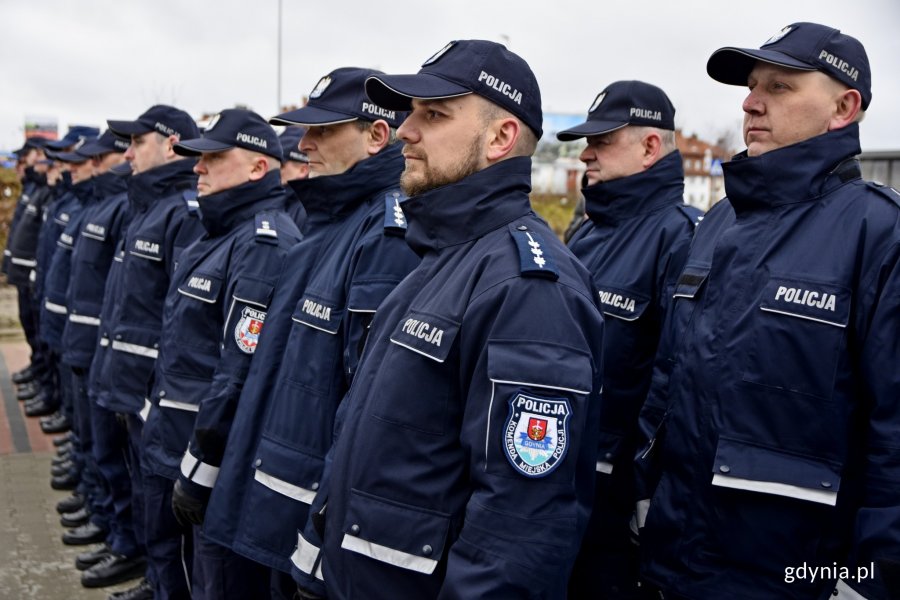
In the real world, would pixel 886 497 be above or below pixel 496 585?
above

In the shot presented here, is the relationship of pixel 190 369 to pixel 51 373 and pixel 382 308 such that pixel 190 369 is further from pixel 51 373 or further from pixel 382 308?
pixel 51 373

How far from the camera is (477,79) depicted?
2.30m

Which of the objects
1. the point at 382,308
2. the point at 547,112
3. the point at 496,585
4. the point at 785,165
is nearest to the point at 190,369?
the point at 382,308

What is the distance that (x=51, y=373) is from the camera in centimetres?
930

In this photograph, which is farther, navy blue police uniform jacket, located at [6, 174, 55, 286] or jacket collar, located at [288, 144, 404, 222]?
navy blue police uniform jacket, located at [6, 174, 55, 286]

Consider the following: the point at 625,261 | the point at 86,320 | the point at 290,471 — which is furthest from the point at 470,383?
the point at 86,320

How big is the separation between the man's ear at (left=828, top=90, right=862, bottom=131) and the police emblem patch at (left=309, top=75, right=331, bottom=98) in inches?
72.2

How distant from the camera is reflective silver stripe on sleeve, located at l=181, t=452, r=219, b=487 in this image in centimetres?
346

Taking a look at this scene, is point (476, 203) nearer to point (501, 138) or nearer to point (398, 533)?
point (501, 138)

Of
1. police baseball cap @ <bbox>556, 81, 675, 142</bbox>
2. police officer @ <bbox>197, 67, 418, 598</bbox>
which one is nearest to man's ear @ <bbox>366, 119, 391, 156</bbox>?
police officer @ <bbox>197, 67, 418, 598</bbox>

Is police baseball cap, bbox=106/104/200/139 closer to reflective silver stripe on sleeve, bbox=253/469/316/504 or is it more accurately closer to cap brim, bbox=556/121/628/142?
cap brim, bbox=556/121/628/142

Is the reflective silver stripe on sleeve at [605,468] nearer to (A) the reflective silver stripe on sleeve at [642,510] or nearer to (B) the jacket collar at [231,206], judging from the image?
(A) the reflective silver stripe on sleeve at [642,510]

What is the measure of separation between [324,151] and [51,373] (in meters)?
7.19

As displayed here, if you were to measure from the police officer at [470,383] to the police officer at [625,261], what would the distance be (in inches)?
45.4
